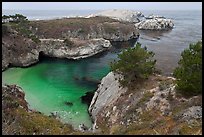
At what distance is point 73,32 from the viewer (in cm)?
10762

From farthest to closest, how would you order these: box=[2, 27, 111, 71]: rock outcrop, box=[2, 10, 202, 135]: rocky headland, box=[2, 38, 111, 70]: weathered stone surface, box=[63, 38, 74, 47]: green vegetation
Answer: box=[63, 38, 74, 47]: green vegetation
box=[2, 27, 111, 71]: rock outcrop
box=[2, 38, 111, 70]: weathered stone surface
box=[2, 10, 202, 135]: rocky headland

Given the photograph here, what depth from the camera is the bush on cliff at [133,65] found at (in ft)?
132

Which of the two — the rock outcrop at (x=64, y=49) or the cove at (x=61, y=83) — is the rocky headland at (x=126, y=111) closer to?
the cove at (x=61, y=83)

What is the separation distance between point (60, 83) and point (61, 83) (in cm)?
20

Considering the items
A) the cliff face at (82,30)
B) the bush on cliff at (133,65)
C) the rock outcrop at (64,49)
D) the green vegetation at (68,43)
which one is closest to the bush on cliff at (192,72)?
the bush on cliff at (133,65)

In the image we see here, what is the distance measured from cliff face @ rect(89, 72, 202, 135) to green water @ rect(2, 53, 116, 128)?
141 inches

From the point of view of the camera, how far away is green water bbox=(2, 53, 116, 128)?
145 ft

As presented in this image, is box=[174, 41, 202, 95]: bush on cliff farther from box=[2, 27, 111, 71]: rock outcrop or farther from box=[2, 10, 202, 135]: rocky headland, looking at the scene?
box=[2, 27, 111, 71]: rock outcrop

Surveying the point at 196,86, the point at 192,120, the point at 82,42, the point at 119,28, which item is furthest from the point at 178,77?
the point at 119,28

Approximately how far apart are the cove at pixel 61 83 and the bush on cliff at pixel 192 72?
47.0 ft

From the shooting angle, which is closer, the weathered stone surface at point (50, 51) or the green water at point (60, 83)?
the green water at point (60, 83)

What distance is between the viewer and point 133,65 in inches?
1564

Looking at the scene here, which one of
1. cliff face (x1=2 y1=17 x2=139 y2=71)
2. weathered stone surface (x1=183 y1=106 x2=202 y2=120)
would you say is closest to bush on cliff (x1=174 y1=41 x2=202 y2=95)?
weathered stone surface (x1=183 y1=106 x2=202 y2=120)

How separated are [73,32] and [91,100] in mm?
62717
